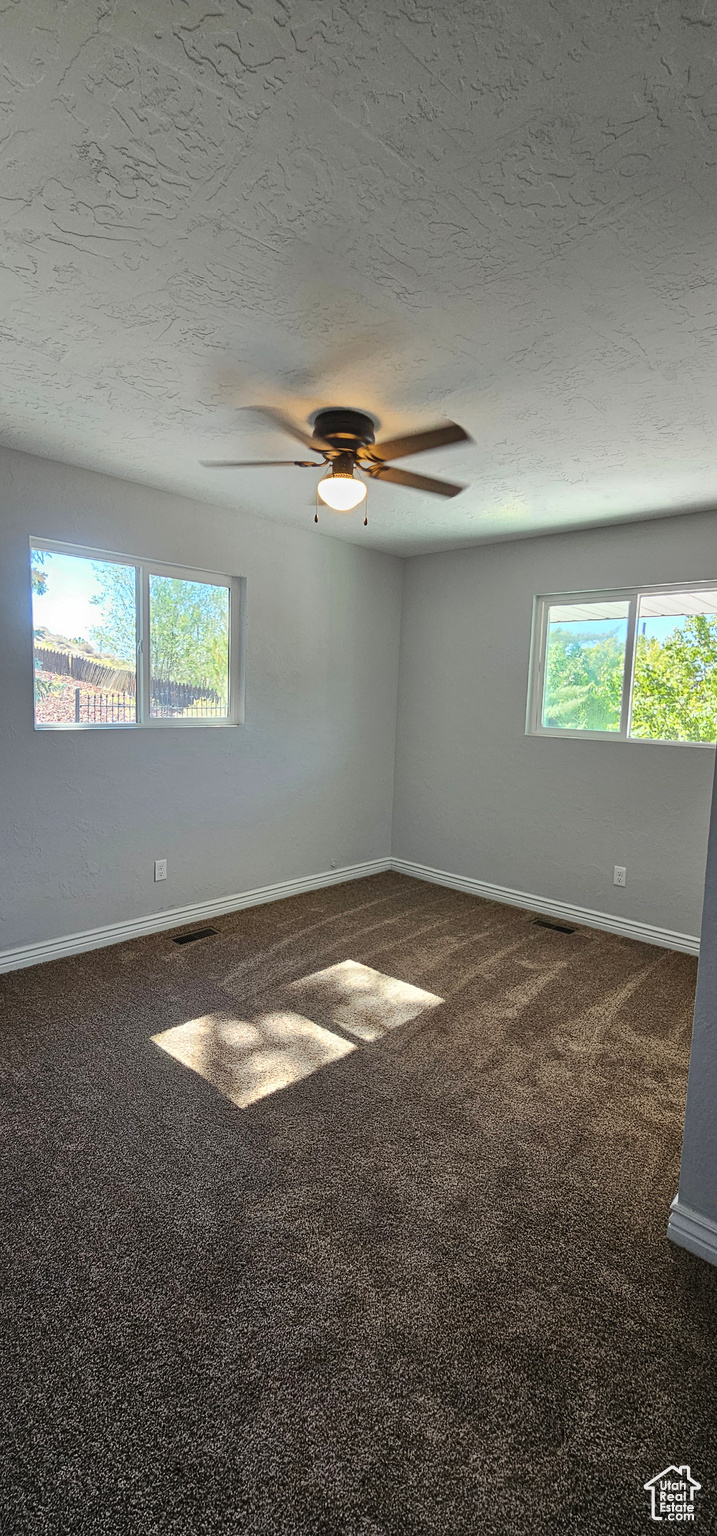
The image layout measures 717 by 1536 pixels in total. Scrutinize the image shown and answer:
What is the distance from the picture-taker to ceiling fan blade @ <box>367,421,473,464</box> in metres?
2.03

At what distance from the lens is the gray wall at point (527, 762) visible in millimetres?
3623

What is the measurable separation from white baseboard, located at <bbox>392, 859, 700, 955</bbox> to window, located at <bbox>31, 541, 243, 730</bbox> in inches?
78.3

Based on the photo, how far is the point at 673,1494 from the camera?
3.74 feet

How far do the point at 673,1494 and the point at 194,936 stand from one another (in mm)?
2951

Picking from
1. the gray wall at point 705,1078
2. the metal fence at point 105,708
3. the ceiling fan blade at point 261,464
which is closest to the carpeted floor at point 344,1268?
the gray wall at point 705,1078

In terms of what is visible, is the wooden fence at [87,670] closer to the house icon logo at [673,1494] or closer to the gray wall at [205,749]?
the gray wall at [205,749]

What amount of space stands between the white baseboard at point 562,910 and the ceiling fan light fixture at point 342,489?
9.14 feet

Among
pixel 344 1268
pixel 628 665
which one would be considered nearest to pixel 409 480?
pixel 628 665

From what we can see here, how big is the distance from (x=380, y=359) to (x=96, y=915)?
9.65 feet

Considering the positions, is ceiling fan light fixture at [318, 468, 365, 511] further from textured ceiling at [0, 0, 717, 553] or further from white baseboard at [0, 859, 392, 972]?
white baseboard at [0, 859, 392, 972]

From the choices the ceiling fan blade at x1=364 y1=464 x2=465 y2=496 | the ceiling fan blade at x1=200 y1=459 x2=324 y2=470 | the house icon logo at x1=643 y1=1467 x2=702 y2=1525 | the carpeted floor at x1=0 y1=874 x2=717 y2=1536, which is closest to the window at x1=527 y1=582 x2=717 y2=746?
the carpeted floor at x1=0 y1=874 x2=717 y2=1536

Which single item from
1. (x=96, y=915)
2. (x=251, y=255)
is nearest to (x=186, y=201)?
(x=251, y=255)

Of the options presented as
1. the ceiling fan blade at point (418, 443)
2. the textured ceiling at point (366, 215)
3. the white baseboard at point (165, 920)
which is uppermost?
the textured ceiling at point (366, 215)

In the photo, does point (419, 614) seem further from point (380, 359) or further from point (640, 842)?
point (380, 359)
